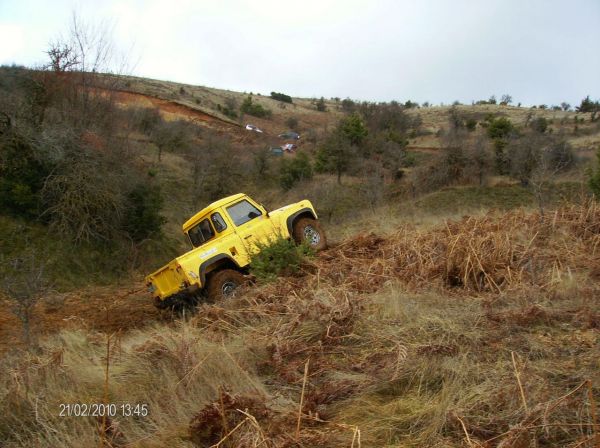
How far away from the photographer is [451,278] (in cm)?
709

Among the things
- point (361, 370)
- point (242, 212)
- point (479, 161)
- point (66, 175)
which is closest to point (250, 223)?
point (242, 212)

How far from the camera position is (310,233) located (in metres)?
10.5

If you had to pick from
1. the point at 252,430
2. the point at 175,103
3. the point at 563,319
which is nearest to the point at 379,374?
the point at 252,430

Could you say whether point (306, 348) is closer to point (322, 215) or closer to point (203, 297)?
point (203, 297)

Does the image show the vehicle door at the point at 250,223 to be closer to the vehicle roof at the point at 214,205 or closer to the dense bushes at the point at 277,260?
the vehicle roof at the point at 214,205

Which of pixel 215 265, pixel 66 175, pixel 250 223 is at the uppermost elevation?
pixel 66 175

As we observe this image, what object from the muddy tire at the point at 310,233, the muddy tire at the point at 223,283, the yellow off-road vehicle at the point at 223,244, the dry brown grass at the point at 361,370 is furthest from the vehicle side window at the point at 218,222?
the dry brown grass at the point at 361,370

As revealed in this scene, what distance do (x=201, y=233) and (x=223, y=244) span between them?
1.14 metres

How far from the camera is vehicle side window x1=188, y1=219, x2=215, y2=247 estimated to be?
1006cm

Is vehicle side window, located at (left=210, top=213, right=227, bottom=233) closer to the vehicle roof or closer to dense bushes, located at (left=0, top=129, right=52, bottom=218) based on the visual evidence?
the vehicle roof

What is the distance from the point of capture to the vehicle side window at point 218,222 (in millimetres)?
9789

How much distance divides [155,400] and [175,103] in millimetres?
40134

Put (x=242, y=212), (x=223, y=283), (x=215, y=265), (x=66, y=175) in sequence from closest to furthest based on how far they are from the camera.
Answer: (x=223, y=283)
(x=215, y=265)
(x=242, y=212)
(x=66, y=175)

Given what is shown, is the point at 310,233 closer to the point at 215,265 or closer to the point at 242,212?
the point at 242,212
